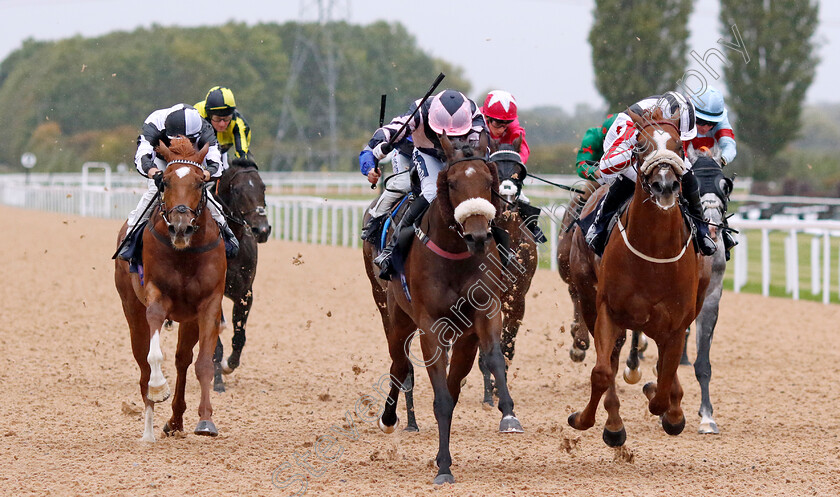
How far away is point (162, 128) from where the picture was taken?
692cm

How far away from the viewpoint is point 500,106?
6844 mm

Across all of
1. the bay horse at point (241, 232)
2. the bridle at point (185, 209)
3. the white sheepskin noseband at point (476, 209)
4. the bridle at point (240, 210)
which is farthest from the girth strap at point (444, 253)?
the bay horse at point (241, 232)

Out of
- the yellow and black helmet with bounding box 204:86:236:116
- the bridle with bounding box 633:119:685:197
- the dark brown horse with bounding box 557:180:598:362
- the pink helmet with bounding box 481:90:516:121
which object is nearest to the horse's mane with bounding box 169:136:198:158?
the pink helmet with bounding box 481:90:516:121

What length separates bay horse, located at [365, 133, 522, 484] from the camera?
5.18 metres

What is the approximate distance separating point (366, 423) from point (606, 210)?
2.14 meters

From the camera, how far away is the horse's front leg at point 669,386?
5715 mm

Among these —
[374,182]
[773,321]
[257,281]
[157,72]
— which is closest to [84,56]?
[157,72]

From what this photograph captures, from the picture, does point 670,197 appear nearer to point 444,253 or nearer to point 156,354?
point 444,253

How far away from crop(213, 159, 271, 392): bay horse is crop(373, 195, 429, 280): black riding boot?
2.59m

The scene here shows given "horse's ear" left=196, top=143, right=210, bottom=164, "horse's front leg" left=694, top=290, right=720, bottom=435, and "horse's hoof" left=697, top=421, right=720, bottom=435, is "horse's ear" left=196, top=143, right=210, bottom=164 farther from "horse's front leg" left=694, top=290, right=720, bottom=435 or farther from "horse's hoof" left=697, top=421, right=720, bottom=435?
"horse's hoof" left=697, top=421, right=720, bottom=435

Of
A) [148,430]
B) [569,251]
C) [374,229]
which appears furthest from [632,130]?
[148,430]

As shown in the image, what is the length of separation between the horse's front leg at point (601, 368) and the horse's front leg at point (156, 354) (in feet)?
7.48

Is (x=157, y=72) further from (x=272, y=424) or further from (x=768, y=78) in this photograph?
(x=272, y=424)

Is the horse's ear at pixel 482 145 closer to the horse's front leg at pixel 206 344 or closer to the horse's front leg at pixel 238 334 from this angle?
the horse's front leg at pixel 206 344
